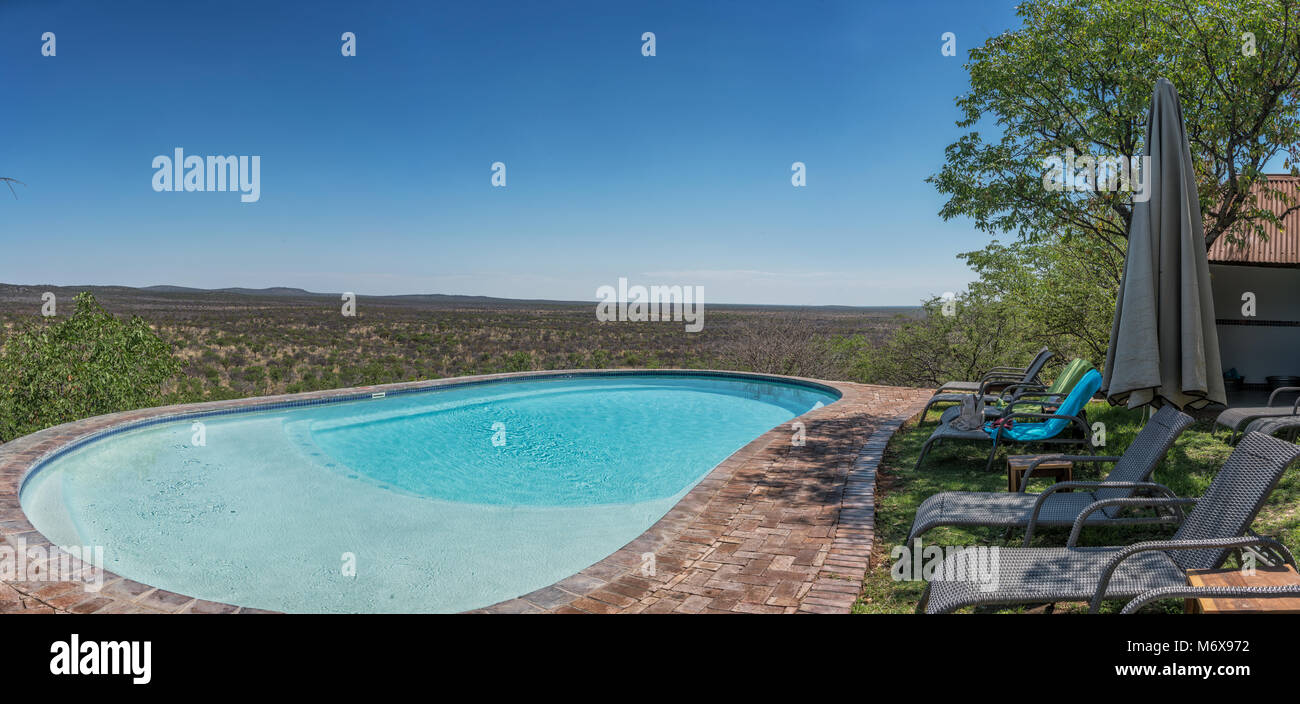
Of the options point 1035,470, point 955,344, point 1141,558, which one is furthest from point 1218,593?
point 955,344

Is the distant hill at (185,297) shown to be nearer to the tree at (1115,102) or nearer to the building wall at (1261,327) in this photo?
the building wall at (1261,327)

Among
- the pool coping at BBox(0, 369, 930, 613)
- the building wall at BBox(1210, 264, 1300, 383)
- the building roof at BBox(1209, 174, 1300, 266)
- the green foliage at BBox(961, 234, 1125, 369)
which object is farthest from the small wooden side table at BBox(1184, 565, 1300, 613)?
the building wall at BBox(1210, 264, 1300, 383)

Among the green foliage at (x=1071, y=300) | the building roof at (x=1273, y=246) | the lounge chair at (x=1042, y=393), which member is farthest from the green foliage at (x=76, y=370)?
the building roof at (x=1273, y=246)

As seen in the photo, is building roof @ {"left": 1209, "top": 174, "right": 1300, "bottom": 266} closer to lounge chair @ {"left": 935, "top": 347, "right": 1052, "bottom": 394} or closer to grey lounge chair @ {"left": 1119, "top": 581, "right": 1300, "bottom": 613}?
lounge chair @ {"left": 935, "top": 347, "right": 1052, "bottom": 394}

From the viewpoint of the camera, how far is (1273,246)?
893 cm

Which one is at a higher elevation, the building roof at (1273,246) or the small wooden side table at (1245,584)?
the building roof at (1273,246)

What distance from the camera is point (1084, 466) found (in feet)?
17.9

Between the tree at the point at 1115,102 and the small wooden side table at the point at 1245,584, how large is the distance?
534 centimetres

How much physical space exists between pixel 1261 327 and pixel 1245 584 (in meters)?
10.9

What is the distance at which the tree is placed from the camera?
227 inches

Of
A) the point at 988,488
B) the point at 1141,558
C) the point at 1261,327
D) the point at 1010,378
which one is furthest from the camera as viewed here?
the point at 1261,327

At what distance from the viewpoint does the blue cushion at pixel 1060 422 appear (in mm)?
5309

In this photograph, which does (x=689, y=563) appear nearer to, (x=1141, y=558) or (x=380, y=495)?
(x=1141, y=558)

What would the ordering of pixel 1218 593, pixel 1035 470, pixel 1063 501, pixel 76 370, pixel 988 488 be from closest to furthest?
pixel 1218 593
pixel 1063 501
pixel 1035 470
pixel 988 488
pixel 76 370
